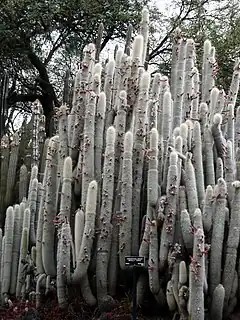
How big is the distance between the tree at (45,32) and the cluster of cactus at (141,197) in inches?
279

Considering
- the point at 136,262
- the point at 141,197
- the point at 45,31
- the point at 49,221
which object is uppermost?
the point at 45,31

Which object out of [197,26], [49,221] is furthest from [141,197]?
[197,26]

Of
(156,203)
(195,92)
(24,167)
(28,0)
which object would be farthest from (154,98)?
(28,0)

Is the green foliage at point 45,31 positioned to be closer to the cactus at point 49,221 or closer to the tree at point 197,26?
the tree at point 197,26

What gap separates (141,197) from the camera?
623cm

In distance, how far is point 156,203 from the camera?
5715 mm

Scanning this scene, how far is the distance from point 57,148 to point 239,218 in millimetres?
2298

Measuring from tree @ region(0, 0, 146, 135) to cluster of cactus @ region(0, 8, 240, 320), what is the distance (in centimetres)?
707

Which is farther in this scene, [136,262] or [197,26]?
[197,26]

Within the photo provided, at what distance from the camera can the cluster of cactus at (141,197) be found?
5.42 metres

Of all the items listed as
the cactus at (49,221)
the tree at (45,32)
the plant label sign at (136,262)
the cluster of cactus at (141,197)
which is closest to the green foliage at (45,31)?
the tree at (45,32)

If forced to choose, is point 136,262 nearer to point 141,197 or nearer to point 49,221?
point 141,197

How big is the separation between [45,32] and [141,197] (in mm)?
10033

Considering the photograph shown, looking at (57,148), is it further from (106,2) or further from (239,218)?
(106,2)
